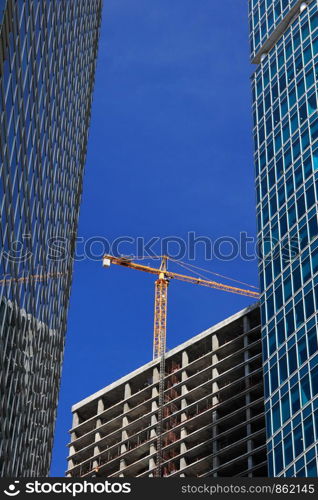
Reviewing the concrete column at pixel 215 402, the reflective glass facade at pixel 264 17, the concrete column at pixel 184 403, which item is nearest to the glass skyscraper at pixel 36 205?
the reflective glass facade at pixel 264 17

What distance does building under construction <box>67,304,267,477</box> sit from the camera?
5192 inches

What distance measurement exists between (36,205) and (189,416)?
65.8m

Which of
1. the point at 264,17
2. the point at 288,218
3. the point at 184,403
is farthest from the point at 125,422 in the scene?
the point at 264,17

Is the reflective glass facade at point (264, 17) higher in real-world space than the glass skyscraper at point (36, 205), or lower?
higher

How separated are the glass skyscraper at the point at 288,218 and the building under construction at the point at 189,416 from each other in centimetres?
2360

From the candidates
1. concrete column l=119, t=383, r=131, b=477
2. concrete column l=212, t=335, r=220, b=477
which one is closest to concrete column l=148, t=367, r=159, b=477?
concrete column l=119, t=383, r=131, b=477

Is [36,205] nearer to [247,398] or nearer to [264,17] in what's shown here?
[247,398]

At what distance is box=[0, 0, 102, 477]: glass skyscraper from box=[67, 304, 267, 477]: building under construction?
35.1m

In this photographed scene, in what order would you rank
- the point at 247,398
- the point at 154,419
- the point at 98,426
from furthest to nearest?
the point at 98,426 → the point at 154,419 → the point at 247,398

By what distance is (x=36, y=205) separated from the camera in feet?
271

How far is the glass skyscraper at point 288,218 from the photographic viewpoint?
9694 centimetres

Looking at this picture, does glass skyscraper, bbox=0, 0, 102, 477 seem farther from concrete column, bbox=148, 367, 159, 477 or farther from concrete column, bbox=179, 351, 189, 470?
concrete column, bbox=148, 367, 159, 477

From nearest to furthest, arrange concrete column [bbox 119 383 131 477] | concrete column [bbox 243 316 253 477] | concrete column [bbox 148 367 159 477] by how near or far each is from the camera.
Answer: concrete column [bbox 243 316 253 477] < concrete column [bbox 148 367 159 477] < concrete column [bbox 119 383 131 477]

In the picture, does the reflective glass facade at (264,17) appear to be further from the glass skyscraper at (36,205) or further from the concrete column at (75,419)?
the concrete column at (75,419)
